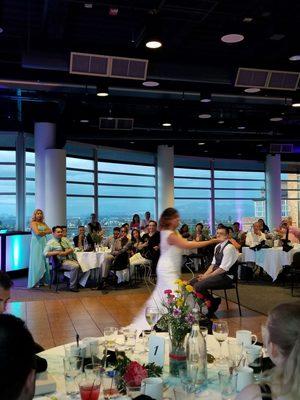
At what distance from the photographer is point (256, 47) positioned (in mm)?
7602

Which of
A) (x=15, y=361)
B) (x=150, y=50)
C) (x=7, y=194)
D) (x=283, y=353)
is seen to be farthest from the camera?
(x=7, y=194)

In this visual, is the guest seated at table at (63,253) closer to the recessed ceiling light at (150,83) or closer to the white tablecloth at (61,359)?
the recessed ceiling light at (150,83)

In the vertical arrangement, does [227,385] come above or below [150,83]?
below

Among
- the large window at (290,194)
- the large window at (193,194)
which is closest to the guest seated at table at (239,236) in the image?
the large window at (193,194)

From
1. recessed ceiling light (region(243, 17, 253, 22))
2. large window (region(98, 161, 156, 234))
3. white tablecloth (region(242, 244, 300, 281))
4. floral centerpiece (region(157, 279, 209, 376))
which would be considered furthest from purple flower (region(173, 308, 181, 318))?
large window (region(98, 161, 156, 234))

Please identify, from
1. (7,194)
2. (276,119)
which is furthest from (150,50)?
(7,194)

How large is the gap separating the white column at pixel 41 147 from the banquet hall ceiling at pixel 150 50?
517mm

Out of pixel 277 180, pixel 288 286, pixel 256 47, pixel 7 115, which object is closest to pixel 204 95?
pixel 256 47

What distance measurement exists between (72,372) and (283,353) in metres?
0.94

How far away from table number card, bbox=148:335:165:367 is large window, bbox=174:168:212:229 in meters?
16.1

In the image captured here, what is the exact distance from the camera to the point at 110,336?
253 centimetres

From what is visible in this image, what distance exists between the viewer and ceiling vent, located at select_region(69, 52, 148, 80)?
261 inches

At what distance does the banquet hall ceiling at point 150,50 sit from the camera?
5.93 metres

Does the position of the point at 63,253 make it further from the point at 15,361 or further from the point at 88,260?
the point at 15,361
